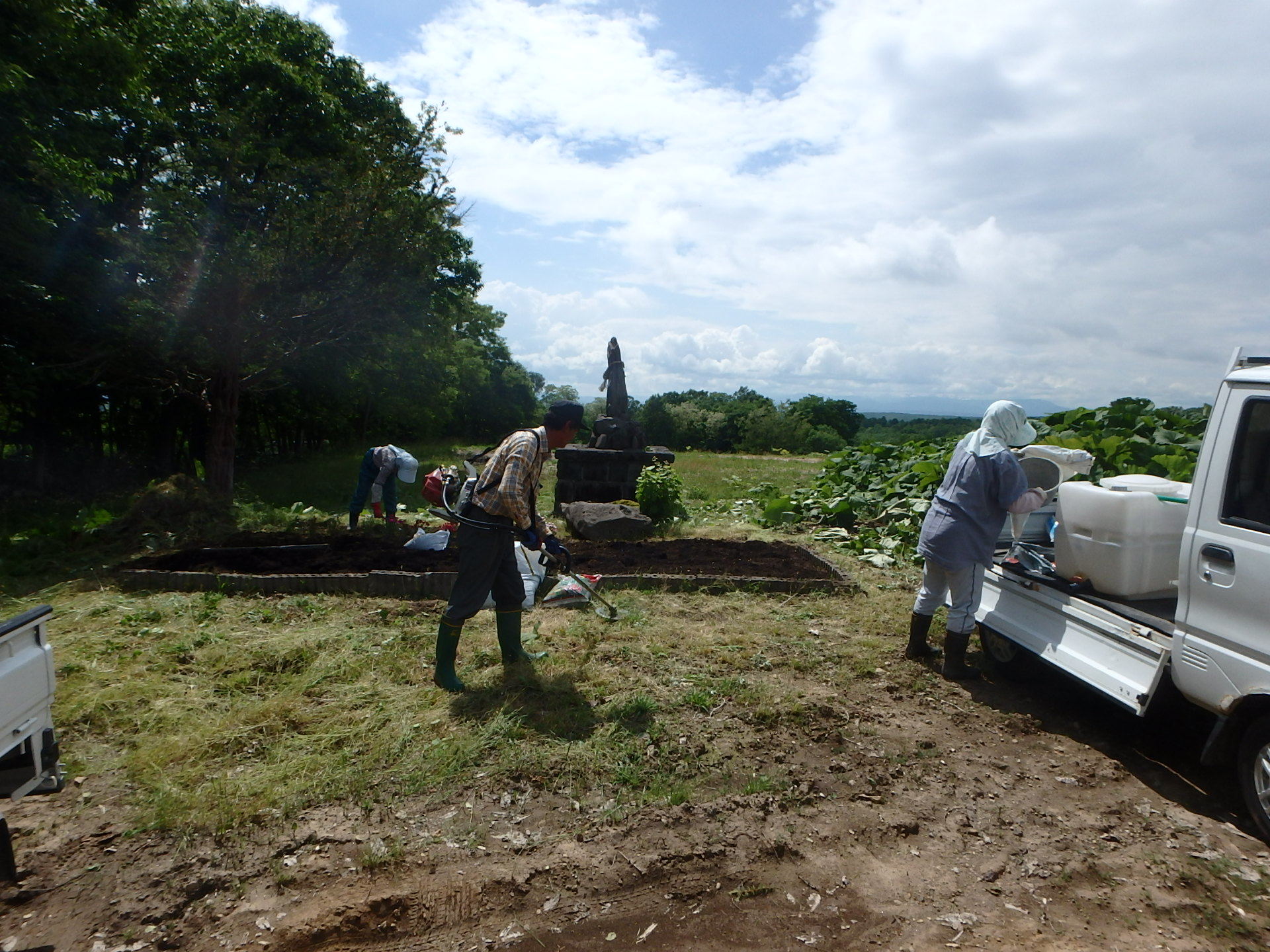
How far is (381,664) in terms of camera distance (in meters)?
5.00

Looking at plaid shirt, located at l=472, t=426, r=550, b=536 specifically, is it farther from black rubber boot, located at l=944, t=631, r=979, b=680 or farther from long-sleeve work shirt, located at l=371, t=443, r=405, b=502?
long-sleeve work shirt, located at l=371, t=443, r=405, b=502

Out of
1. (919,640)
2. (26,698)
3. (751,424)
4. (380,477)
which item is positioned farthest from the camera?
(751,424)

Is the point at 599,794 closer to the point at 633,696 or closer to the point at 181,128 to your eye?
the point at 633,696

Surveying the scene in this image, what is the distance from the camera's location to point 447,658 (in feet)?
15.0

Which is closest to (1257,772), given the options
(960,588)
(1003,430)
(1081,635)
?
(1081,635)

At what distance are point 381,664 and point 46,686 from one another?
95.7 inches

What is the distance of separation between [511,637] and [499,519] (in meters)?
0.89

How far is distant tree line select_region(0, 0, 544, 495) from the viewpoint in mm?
9312

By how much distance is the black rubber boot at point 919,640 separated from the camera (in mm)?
5281

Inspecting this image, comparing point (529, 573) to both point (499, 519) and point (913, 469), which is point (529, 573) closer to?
point (499, 519)

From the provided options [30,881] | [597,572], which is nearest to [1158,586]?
[597,572]

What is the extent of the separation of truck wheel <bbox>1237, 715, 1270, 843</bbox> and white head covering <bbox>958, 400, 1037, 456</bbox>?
188 centimetres

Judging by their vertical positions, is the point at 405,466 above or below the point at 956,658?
above

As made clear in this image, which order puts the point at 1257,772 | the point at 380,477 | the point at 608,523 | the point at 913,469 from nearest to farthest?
the point at 1257,772 < the point at 380,477 < the point at 608,523 < the point at 913,469
